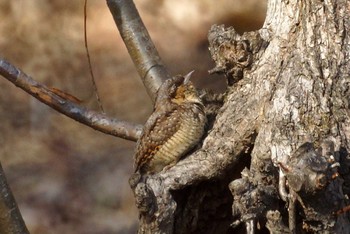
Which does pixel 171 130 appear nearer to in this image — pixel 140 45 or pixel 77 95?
pixel 140 45

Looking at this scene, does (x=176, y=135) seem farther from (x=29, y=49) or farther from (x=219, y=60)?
(x=29, y=49)

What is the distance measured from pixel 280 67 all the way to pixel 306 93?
15 cm

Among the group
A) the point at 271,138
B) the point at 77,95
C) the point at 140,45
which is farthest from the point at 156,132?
the point at 77,95

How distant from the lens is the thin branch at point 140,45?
4793mm

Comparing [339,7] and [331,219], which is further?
[339,7]

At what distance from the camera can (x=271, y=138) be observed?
3785mm

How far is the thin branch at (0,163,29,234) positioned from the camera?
3969mm

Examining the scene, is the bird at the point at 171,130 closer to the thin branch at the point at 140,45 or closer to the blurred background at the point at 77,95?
the thin branch at the point at 140,45

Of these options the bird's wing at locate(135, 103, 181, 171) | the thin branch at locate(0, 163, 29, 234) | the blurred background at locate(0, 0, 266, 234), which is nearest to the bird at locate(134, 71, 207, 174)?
the bird's wing at locate(135, 103, 181, 171)

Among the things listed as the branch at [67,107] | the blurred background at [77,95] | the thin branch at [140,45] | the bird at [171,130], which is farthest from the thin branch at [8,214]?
the blurred background at [77,95]

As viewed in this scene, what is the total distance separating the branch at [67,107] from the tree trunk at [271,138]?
631mm

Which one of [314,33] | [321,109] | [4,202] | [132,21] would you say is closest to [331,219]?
[321,109]

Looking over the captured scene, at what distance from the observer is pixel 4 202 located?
13.0 feet

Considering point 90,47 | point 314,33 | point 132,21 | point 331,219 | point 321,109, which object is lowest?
point 331,219
